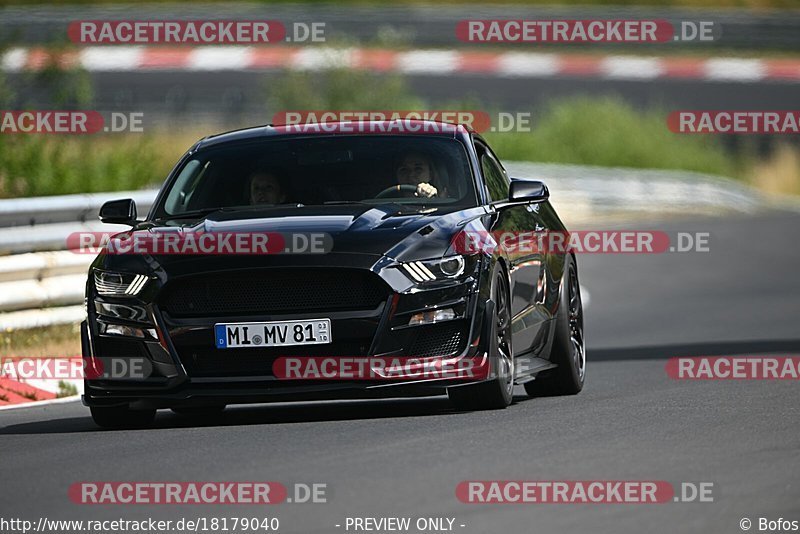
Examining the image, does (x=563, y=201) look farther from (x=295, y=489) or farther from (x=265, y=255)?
(x=295, y=489)

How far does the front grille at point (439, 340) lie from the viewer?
30.0 feet

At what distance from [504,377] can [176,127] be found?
Answer: 2544 cm

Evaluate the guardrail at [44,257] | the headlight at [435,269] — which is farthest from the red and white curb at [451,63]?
the headlight at [435,269]

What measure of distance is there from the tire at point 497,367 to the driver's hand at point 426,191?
2.72 feet

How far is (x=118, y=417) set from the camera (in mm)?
9734

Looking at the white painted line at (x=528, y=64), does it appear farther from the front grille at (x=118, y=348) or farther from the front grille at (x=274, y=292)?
the front grille at (x=274, y=292)

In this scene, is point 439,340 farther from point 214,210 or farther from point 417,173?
point 214,210

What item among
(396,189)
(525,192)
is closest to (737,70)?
(525,192)

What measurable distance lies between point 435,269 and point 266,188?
1.54 m

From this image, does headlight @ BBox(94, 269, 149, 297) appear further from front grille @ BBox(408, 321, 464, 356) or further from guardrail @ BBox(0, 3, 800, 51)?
guardrail @ BBox(0, 3, 800, 51)

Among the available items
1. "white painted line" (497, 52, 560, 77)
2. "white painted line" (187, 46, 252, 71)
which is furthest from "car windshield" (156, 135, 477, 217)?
"white painted line" (497, 52, 560, 77)

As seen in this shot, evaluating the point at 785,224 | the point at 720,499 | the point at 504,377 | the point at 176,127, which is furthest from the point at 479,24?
the point at 720,499

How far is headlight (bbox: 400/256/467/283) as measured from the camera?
910cm

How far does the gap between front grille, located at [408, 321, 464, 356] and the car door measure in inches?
29.3
